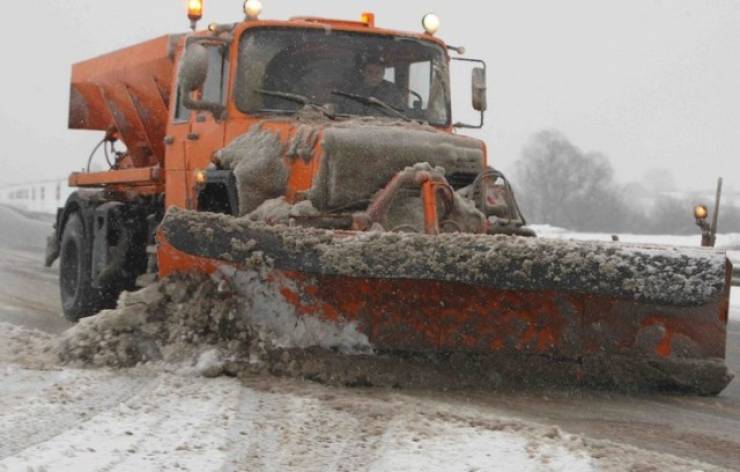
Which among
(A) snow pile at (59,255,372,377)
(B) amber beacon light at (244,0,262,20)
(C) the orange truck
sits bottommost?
(A) snow pile at (59,255,372,377)

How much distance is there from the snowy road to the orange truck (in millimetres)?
327

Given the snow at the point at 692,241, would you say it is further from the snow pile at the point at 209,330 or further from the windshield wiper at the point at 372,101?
the snow pile at the point at 209,330

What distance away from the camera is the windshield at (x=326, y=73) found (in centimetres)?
707

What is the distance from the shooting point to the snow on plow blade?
532 centimetres

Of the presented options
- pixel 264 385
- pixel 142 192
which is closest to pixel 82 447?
pixel 264 385

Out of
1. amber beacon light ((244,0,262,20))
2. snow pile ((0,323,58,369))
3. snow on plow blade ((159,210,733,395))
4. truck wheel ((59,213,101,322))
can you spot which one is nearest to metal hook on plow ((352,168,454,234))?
snow on plow blade ((159,210,733,395))

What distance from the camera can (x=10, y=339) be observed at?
6.84m

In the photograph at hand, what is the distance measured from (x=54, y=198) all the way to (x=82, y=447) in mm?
41680

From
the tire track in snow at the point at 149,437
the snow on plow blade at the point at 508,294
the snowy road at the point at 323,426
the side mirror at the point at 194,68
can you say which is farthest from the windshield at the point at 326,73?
the tire track in snow at the point at 149,437

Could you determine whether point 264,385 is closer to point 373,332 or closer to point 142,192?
point 373,332

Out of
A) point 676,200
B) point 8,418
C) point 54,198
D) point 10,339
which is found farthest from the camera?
point 676,200

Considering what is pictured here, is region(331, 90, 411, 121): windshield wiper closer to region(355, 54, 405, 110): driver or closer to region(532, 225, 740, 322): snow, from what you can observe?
region(355, 54, 405, 110): driver

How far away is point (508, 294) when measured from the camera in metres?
5.78

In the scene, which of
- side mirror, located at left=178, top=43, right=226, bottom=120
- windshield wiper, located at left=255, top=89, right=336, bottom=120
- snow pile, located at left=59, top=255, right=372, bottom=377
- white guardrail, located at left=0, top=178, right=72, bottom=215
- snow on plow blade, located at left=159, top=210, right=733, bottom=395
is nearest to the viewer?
snow on plow blade, located at left=159, top=210, right=733, bottom=395
